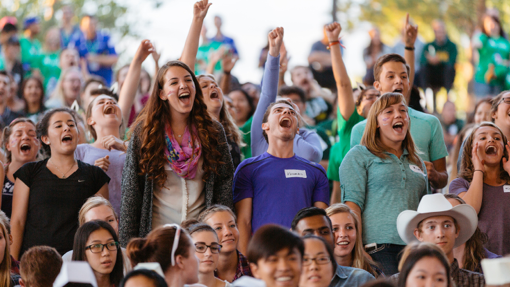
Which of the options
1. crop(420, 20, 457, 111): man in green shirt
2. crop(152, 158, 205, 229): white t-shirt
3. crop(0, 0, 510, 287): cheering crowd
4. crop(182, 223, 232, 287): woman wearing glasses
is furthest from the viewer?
crop(420, 20, 457, 111): man in green shirt

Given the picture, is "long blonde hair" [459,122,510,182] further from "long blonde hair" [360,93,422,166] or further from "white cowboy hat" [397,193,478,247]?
"white cowboy hat" [397,193,478,247]

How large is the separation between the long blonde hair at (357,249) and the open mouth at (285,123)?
825 millimetres

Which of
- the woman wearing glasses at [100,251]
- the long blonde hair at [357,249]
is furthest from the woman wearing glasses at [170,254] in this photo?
the long blonde hair at [357,249]

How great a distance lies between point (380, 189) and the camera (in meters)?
4.91

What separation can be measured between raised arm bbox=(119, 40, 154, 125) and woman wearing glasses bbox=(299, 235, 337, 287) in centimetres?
279

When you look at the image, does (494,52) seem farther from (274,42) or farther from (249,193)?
(249,193)

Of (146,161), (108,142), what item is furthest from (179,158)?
(108,142)

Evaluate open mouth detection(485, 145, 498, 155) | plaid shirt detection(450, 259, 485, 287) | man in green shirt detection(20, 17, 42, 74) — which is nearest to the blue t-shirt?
man in green shirt detection(20, 17, 42, 74)

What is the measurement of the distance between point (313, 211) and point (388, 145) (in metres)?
0.99

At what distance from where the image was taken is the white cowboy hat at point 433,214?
461 centimetres

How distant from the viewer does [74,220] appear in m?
5.09

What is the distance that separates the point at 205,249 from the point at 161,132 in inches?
38.1

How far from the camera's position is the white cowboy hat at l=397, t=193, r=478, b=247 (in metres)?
4.61

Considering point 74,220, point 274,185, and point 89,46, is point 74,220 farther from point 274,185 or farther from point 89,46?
point 89,46
